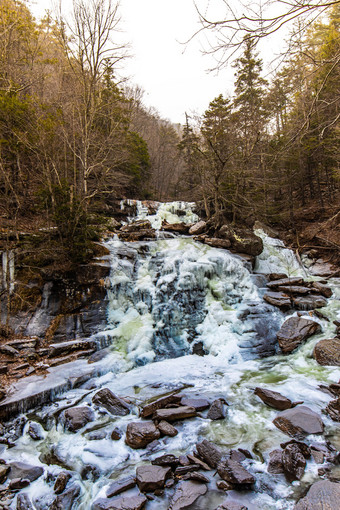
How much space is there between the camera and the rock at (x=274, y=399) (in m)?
4.18

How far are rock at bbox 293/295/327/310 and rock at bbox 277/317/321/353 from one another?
1229 mm

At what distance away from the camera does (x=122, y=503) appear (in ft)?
8.89

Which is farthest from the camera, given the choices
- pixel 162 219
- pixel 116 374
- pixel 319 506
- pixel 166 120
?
pixel 166 120

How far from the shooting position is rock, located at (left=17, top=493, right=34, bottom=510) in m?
2.75

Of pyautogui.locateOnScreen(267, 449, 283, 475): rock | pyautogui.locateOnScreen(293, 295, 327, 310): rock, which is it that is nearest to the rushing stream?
pyautogui.locateOnScreen(267, 449, 283, 475): rock

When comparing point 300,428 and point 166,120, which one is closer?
point 300,428

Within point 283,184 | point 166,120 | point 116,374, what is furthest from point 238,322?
point 166,120

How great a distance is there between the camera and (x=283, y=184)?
16062mm

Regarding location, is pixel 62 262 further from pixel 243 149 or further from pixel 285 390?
pixel 243 149

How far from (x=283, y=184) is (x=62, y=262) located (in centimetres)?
1387

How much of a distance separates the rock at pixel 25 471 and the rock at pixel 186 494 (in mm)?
1749

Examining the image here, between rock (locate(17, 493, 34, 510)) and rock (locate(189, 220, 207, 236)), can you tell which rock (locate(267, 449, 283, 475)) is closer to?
rock (locate(17, 493, 34, 510))

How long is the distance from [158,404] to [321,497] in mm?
2472

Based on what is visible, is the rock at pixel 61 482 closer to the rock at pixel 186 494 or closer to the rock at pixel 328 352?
the rock at pixel 186 494
